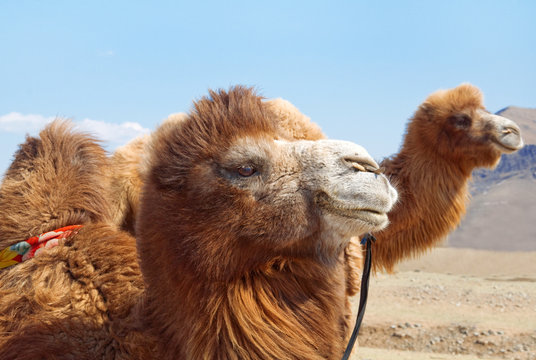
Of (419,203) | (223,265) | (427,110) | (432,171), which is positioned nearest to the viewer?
(223,265)

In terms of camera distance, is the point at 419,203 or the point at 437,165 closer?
the point at 419,203

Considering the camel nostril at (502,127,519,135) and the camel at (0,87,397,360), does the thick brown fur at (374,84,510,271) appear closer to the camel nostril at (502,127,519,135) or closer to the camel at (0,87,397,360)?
the camel nostril at (502,127,519,135)

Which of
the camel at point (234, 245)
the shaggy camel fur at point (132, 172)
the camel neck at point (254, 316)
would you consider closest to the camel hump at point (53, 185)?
the camel at point (234, 245)

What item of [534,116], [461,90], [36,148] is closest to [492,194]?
[534,116]

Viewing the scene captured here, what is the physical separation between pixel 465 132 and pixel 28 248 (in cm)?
436

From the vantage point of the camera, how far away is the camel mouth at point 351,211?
2.00 m

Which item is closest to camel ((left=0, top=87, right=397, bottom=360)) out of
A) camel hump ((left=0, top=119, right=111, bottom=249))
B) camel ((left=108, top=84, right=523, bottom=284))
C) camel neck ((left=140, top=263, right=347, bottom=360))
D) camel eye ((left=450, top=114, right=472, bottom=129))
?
camel neck ((left=140, top=263, right=347, bottom=360))

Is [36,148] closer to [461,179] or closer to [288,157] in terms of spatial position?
[288,157]

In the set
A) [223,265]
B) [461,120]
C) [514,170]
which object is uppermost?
[461,120]

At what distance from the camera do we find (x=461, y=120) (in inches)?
219

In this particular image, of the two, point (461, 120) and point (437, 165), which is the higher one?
point (461, 120)

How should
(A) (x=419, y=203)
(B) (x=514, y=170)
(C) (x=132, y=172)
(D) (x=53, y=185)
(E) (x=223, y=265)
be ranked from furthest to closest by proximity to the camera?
(B) (x=514, y=170) → (A) (x=419, y=203) → (C) (x=132, y=172) → (D) (x=53, y=185) → (E) (x=223, y=265)

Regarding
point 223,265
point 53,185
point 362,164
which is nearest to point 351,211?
point 362,164

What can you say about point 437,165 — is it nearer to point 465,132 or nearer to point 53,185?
point 465,132
